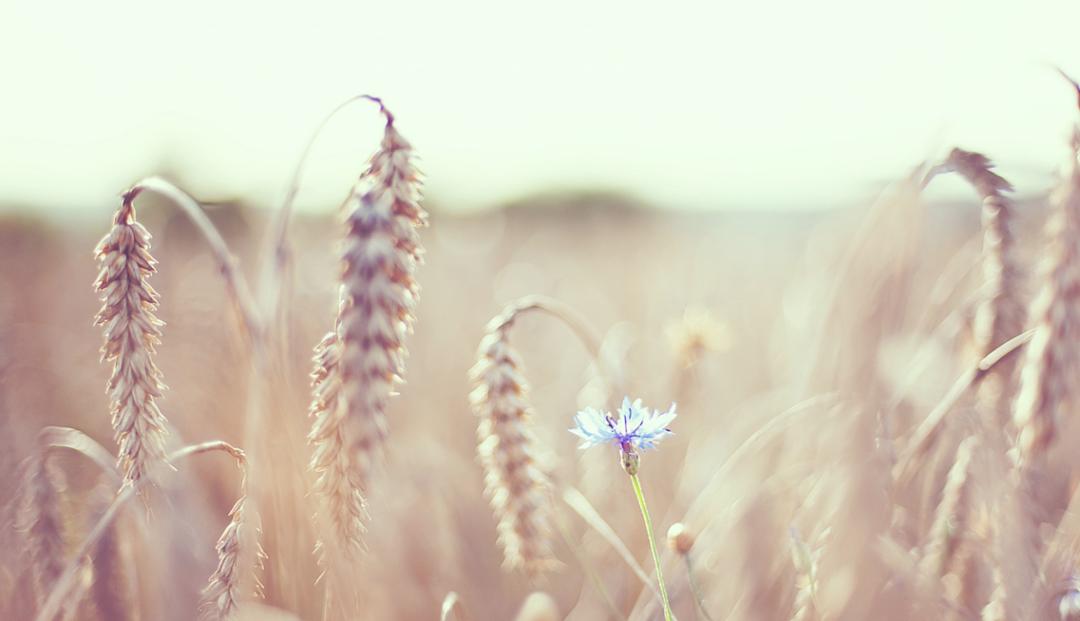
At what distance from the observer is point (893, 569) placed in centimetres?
120

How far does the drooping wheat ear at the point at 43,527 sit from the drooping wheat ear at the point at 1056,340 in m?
1.48

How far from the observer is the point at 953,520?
1.38 m

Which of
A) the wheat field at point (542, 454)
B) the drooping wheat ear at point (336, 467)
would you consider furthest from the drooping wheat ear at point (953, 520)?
the drooping wheat ear at point (336, 467)

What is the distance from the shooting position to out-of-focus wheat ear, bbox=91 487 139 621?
135cm

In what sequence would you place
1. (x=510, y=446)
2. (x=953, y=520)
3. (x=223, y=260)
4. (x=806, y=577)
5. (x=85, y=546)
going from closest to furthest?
(x=85, y=546) → (x=223, y=260) → (x=806, y=577) → (x=510, y=446) → (x=953, y=520)

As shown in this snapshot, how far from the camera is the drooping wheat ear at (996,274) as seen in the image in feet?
4.09

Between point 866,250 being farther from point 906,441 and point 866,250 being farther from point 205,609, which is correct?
point 205,609

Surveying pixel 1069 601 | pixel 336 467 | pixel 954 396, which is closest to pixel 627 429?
pixel 336 467

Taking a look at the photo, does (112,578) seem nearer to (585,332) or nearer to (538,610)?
(538,610)

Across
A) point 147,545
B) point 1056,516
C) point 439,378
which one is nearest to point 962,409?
point 1056,516

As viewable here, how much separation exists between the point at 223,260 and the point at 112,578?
66 centimetres

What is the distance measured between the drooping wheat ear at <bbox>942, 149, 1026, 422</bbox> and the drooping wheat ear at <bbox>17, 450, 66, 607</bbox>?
4.88 ft

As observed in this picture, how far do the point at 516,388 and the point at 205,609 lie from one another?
52 centimetres

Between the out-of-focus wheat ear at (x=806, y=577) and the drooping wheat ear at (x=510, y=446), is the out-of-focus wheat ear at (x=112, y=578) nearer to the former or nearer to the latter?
the drooping wheat ear at (x=510, y=446)
